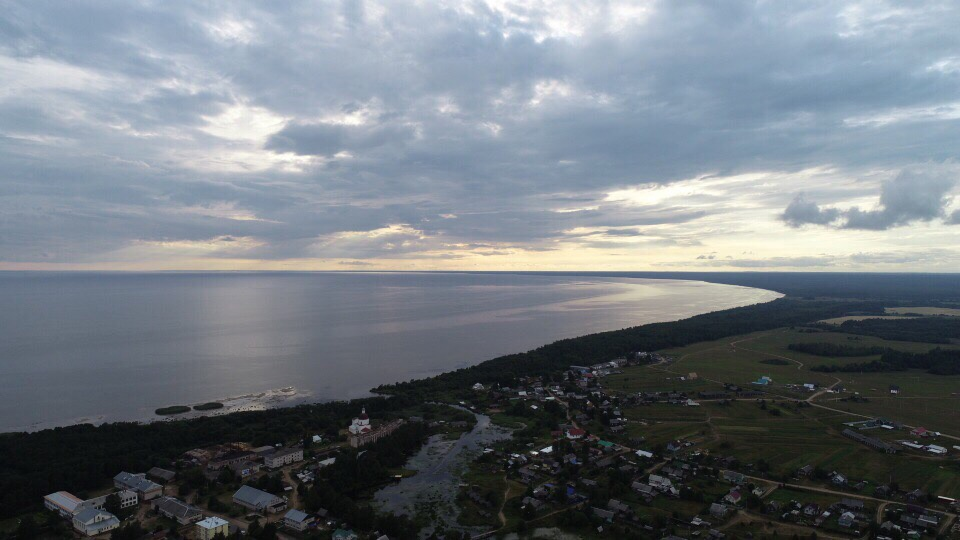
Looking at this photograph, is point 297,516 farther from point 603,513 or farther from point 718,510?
point 718,510

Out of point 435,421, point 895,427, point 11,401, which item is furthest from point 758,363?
point 11,401

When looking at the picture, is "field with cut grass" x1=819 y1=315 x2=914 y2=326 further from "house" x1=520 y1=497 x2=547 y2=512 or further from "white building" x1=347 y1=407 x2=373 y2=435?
"white building" x1=347 y1=407 x2=373 y2=435

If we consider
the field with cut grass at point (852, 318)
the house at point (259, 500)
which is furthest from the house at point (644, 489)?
the field with cut grass at point (852, 318)

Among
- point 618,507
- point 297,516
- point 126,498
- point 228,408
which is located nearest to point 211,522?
point 297,516

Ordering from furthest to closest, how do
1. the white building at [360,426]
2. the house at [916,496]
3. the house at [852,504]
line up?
1. the white building at [360,426]
2. the house at [916,496]
3. the house at [852,504]

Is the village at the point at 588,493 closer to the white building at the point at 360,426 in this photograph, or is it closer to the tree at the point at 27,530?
the white building at the point at 360,426

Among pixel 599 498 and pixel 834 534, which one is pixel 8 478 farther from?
pixel 834 534
